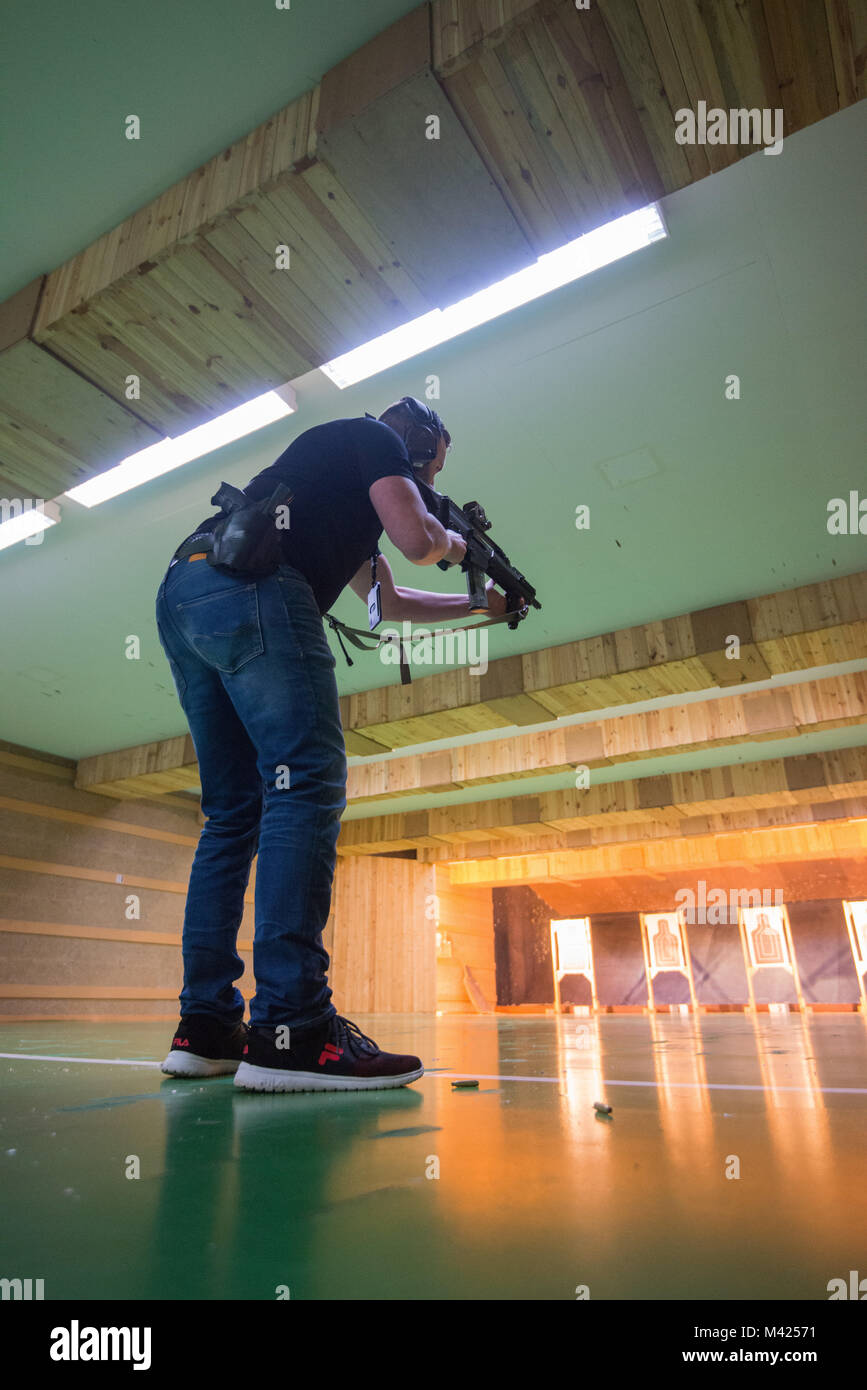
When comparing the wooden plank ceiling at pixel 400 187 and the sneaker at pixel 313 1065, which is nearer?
the sneaker at pixel 313 1065

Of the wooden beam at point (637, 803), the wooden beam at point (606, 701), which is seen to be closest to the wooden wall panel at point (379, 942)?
the wooden beam at point (637, 803)

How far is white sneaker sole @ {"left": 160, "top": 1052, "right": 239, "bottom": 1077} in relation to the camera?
1.51 meters

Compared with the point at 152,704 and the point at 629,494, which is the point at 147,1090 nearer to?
the point at 629,494

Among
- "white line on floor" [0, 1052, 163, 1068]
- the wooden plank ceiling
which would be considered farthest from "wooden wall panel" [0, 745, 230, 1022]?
the wooden plank ceiling

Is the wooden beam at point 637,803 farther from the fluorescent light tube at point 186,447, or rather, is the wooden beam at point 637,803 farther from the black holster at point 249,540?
the black holster at point 249,540

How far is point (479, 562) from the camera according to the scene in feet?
6.54

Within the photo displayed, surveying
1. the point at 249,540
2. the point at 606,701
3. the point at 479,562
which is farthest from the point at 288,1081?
the point at 606,701

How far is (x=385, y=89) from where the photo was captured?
185 centimetres

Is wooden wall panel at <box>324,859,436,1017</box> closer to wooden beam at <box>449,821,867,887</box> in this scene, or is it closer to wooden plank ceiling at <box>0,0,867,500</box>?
wooden beam at <box>449,821,867,887</box>

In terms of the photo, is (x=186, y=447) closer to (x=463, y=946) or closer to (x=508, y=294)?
(x=508, y=294)

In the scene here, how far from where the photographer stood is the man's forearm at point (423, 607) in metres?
1.92

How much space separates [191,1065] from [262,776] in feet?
2.07

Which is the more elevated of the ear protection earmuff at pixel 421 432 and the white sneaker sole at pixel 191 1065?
the ear protection earmuff at pixel 421 432

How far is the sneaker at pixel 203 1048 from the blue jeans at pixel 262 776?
2 centimetres
